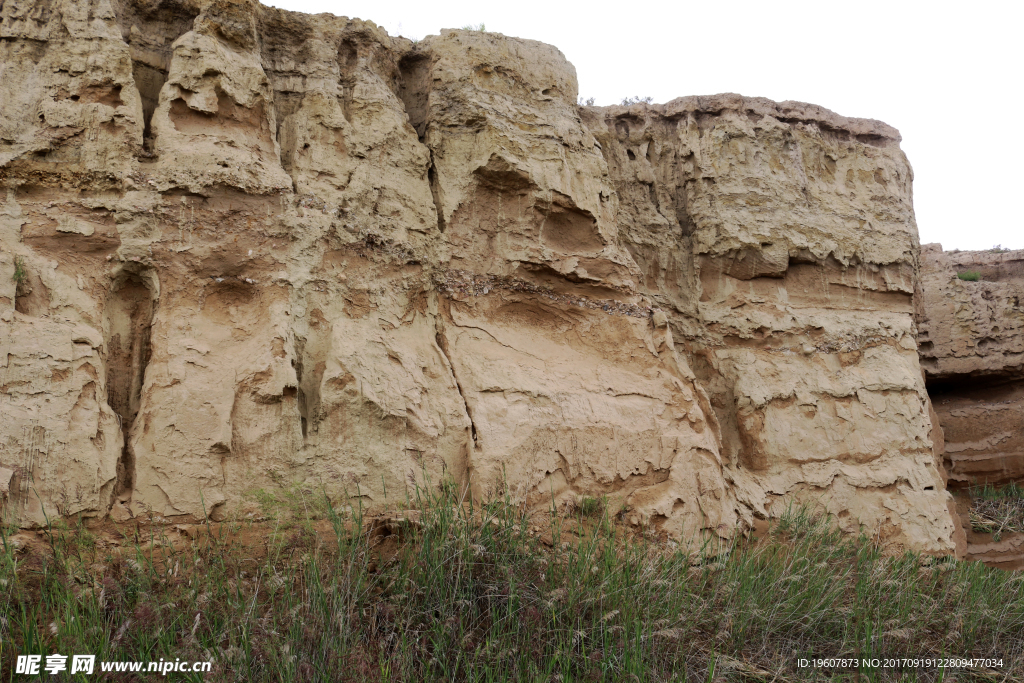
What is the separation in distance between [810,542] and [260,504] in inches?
148

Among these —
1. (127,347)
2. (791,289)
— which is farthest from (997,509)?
(127,347)

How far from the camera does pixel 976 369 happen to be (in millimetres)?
9477

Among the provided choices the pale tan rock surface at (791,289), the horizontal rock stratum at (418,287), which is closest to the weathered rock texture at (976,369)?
the pale tan rock surface at (791,289)

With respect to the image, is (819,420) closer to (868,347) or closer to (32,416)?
(868,347)

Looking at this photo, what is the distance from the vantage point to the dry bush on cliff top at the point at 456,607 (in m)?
3.18

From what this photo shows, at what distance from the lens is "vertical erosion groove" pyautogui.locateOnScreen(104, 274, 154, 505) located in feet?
14.5

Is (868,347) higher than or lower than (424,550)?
higher

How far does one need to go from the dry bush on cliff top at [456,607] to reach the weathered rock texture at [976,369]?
518cm

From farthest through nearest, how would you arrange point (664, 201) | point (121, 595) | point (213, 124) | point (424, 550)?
point (664, 201) → point (213, 124) → point (424, 550) → point (121, 595)

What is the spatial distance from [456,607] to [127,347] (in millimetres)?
2561

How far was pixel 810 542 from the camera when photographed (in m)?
5.40

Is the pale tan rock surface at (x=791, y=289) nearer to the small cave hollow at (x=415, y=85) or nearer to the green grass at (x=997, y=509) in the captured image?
the small cave hollow at (x=415, y=85)

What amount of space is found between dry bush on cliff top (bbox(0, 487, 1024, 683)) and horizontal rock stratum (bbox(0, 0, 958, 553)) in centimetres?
46

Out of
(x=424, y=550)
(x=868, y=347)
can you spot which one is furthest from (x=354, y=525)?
(x=868, y=347)
